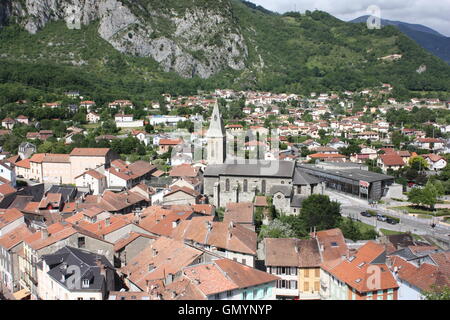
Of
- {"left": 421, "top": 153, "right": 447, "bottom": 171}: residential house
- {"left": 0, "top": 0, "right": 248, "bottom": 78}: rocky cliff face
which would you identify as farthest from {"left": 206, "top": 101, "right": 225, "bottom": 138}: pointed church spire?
{"left": 0, "top": 0, "right": 248, "bottom": 78}: rocky cliff face

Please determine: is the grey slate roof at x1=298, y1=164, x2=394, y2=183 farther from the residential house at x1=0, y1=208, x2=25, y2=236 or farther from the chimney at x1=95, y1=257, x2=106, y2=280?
the residential house at x1=0, y1=208, x2=25, y2=236

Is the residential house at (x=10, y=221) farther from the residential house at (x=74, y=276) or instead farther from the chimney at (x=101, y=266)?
the chimney at (x=101, y=266)

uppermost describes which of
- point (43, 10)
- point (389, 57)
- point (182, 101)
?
point (43, 10)

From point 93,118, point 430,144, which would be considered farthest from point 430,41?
point 93,118

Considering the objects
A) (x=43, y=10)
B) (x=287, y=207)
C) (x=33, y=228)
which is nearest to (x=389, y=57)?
(x=43, y=10)

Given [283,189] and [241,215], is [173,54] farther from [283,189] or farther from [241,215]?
[241,215]
